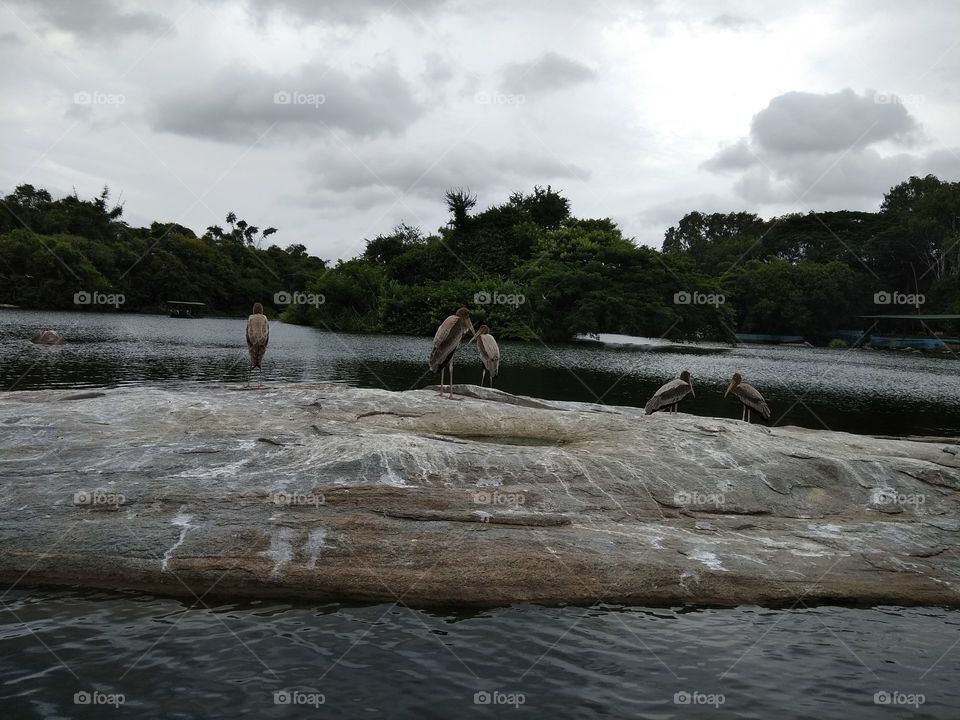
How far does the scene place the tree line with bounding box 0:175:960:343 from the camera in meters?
59.9

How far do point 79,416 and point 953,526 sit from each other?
13.0 m

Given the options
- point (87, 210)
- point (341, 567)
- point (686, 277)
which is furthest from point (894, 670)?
point (87, 210)

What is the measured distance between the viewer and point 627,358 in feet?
145

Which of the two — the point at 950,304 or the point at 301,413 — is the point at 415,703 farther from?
the point at 950,304

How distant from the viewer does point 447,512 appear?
8039 millimetres
